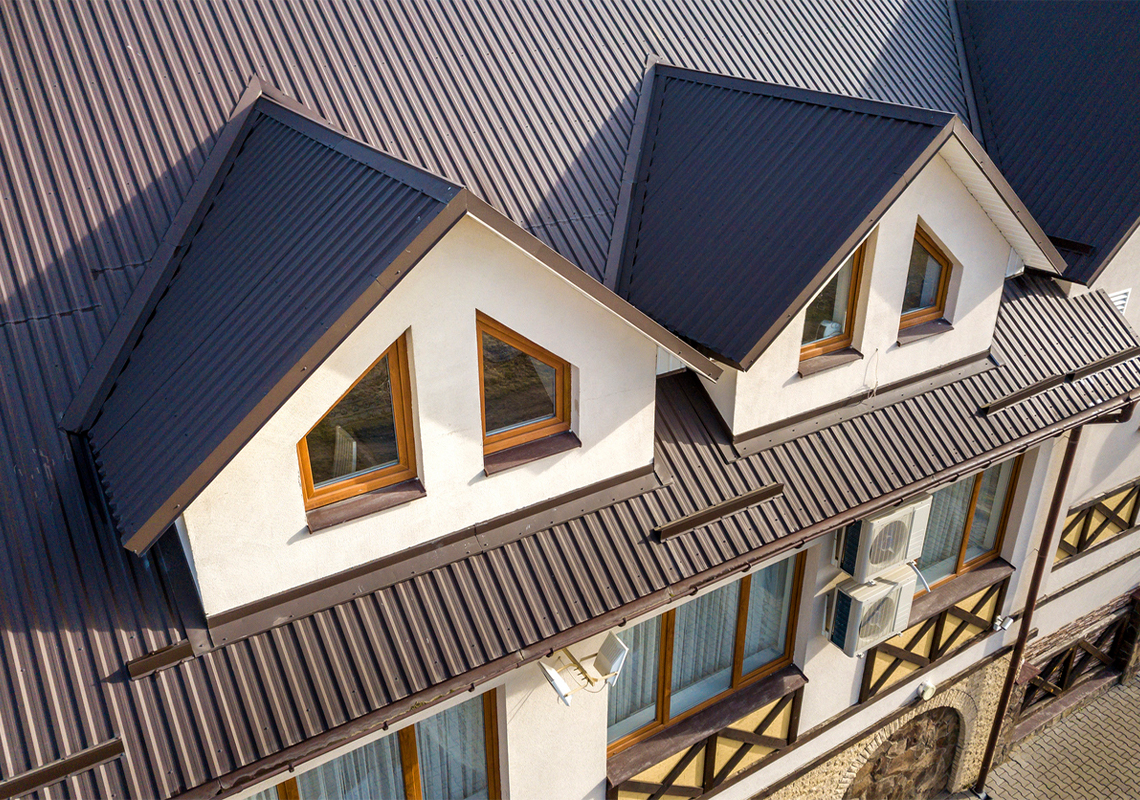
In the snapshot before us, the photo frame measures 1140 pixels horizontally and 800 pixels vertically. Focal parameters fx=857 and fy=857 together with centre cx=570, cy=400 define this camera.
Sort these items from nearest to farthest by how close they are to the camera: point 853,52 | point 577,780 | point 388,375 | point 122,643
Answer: point 122,643, point 388,375, point 577,780, point 853,52

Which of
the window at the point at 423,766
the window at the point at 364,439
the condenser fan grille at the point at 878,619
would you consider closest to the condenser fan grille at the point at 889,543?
the condenser fan grille at the point at 878,619

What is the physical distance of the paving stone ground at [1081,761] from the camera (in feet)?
44.1

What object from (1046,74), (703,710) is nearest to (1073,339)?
(1046,74)

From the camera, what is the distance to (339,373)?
5.59 meters

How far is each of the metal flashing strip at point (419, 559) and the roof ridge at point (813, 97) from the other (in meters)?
3.73

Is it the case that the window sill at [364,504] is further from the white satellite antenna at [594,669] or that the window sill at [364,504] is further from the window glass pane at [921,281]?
the window glass pane at [921,281]

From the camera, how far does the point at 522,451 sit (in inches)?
264

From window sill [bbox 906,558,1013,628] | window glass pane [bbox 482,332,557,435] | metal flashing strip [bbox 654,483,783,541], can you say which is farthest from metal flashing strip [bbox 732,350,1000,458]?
window sill [bbox 906,558,1013,628]

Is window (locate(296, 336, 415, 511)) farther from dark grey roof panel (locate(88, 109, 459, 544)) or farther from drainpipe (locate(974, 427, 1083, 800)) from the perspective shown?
drainpipe (locate(974, 427, 1083, 800))

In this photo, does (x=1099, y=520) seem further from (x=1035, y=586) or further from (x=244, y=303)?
(x=244, y=303)

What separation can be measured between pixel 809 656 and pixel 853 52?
24.8 ft

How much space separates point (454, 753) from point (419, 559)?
2189 mm

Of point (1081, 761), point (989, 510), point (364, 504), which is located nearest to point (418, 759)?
point (364, 504)

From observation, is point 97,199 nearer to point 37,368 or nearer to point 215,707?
point 37,368
